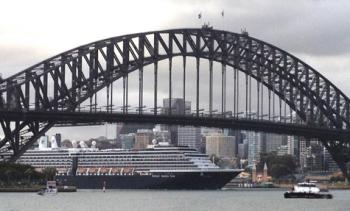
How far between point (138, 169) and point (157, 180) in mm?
8228

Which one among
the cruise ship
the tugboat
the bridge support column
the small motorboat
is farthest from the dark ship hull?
the tugboat

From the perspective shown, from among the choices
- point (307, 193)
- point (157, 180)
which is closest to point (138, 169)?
point (157, 180)

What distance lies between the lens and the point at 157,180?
17325 cm

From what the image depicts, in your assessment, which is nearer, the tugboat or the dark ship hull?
the tugboat

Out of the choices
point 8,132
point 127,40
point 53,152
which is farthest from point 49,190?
point 53,152

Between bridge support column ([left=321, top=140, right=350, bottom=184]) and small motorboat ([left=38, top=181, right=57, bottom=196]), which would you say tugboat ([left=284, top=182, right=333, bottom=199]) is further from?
bridge support column ([left=321, top=140, right=350, bottom=184])

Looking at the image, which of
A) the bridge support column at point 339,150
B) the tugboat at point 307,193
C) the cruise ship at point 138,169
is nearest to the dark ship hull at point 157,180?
the cruise ship at point 138,169

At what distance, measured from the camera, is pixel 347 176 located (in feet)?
603

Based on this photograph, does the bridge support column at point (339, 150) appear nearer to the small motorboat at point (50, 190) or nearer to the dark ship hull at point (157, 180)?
the dark ship hull at point (157, 180)

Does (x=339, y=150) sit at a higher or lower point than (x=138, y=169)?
higher

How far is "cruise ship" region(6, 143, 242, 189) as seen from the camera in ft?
567

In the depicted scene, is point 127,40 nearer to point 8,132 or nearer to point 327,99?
point 8,132

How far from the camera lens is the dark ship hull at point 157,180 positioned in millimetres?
171000

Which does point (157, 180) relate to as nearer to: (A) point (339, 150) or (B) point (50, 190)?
(A) point (339, 150)
